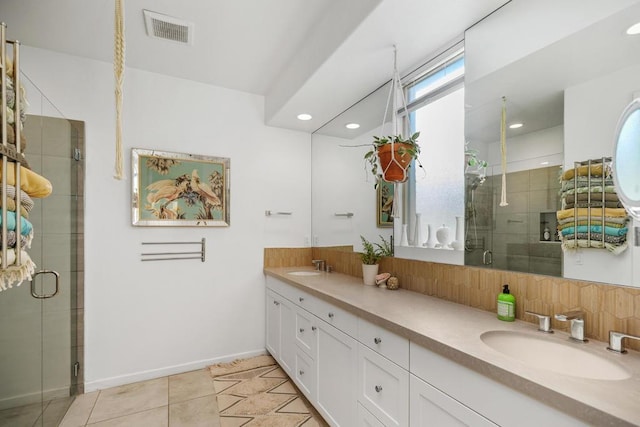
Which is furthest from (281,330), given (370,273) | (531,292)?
(531,292)

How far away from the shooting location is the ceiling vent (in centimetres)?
206

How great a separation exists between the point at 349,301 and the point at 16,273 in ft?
4.58

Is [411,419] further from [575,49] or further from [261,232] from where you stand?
[261,232]

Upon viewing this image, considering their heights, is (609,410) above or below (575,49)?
below

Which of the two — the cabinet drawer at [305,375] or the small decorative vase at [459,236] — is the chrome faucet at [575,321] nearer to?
the small decorative vase at [459,236]

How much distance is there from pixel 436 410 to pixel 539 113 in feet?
4.30

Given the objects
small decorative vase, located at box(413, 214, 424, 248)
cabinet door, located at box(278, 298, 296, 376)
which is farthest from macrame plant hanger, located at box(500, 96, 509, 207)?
cabinet door, located at box(278, 298, 296, 376)

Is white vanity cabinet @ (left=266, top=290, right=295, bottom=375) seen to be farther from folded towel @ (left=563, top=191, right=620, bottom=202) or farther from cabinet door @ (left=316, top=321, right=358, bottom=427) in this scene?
folded towel @ (left=563, top=191, right=620, bottom=202)

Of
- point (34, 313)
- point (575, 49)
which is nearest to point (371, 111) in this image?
point (575, 49)

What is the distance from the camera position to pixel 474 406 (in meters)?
1.06

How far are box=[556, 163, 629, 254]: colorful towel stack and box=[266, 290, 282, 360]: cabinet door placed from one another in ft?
7.01

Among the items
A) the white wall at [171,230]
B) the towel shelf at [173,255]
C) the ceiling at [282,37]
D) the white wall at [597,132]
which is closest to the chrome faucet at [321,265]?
the white wall at [171,230]

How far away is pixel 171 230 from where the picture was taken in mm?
2836

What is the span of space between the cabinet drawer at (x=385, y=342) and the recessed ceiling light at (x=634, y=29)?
1.39 meters
